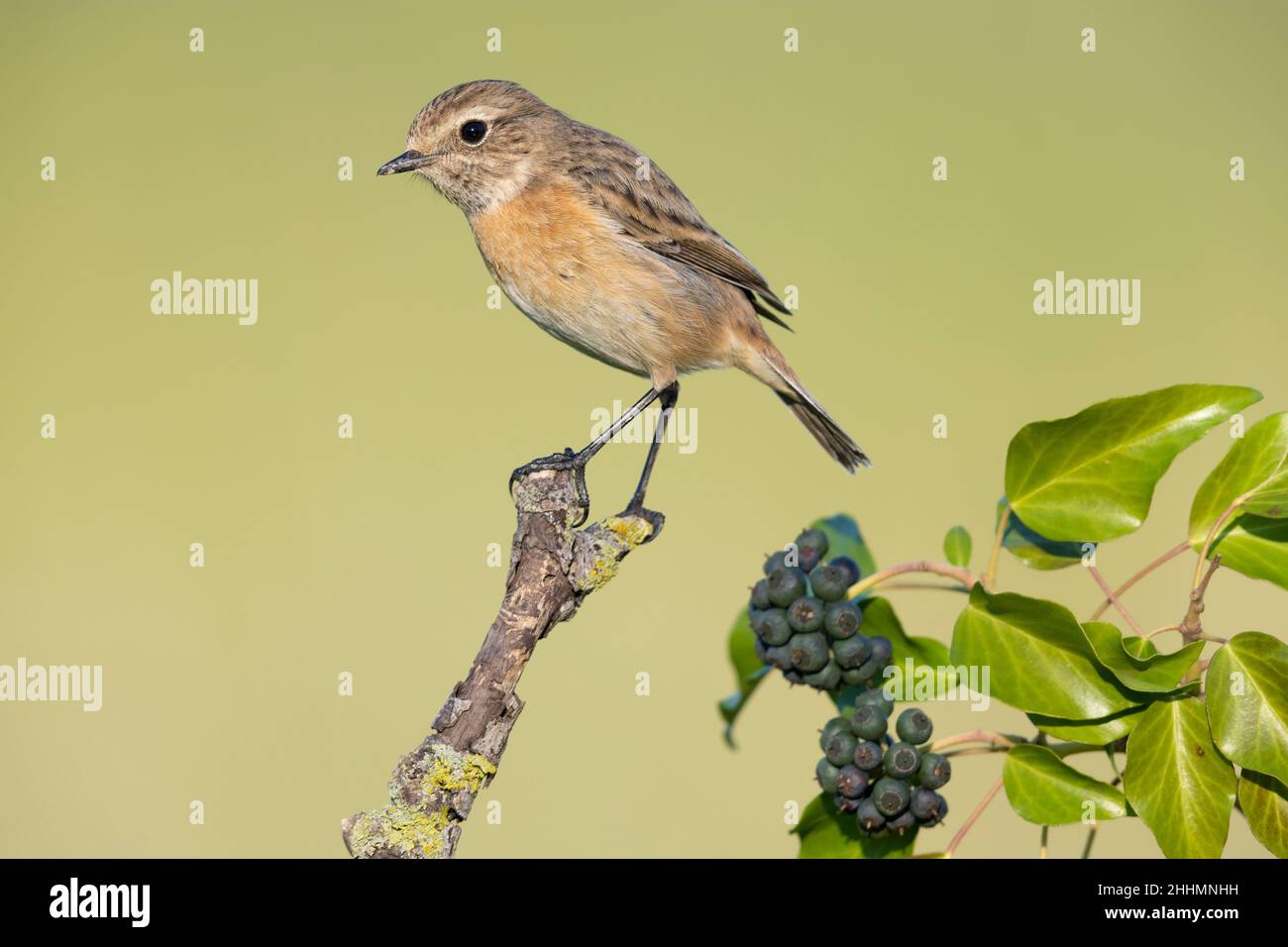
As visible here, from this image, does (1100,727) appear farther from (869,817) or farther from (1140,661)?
(869,817)

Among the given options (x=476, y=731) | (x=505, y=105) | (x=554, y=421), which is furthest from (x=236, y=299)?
(x=476, y=731)

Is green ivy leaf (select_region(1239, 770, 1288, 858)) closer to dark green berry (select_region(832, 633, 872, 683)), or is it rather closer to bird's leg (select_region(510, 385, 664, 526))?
dark green berry (select_region(832, 633, 872, 683))

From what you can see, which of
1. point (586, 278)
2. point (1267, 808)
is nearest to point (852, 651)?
point (1267, 808)

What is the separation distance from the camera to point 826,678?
2.53 metres

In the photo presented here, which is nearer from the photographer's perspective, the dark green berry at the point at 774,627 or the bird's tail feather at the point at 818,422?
the dark green berry at the point at 774,627

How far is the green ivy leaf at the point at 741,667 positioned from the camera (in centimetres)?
296

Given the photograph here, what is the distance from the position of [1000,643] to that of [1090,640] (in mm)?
187

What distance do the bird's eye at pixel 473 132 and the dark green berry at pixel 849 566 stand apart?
1.95 meters

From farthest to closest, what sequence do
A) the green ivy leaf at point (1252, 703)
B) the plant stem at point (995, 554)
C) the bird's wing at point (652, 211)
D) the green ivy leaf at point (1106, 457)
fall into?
the bird's wing at point (652, 211) < the plant stem at point (995, 554) < the green ivy leaf at point (1106, 457) < the green ivy leaf at point (1252, 703)

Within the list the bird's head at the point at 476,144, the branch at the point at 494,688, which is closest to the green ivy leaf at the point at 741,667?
the branch at the point at 494,688

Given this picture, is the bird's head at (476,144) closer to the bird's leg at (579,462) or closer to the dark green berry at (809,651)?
the bird's leg at (579,462)

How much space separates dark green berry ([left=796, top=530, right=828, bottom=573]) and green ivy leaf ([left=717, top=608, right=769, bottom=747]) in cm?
38

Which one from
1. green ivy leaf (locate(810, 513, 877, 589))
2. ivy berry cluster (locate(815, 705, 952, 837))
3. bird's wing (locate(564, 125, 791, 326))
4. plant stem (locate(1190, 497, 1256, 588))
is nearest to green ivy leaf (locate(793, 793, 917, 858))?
ivy berry cluster (locate(815, 705, 952, 837))

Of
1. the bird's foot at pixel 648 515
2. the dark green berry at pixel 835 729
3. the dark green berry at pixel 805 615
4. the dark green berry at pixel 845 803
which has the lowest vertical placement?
the dark green berry at pixel 845 803
